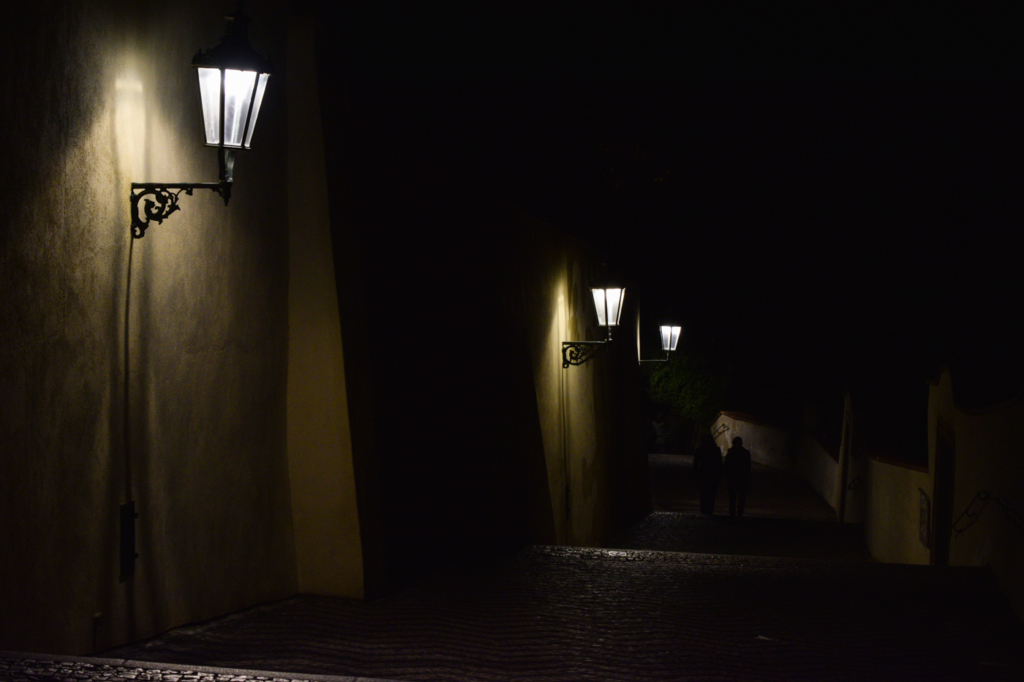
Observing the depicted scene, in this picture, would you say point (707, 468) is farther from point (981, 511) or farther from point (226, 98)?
point (226, 98)

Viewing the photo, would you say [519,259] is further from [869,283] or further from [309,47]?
[869,283]

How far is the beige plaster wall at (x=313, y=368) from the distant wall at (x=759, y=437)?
80.3ft

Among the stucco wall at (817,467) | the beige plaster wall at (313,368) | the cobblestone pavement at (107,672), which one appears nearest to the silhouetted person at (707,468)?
the stucco wall at (817,467)

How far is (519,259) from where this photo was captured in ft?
39.0

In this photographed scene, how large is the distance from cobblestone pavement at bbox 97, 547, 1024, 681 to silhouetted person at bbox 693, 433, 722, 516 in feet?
26.8

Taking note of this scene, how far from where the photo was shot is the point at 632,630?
20.1ft

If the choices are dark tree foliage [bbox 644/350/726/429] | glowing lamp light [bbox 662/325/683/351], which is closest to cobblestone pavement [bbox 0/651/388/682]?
glowing lamp light [bbox 662/325/683/351]

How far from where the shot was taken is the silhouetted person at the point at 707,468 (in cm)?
1673

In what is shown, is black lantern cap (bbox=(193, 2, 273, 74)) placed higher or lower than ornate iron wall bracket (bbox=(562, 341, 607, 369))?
higher

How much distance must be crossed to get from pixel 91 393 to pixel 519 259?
7.41 meters

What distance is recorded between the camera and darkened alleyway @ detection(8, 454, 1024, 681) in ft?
17.0

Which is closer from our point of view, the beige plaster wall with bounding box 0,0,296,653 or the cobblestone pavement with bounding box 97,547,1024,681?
the beige plaster wall with bounding box 0,0,296,653

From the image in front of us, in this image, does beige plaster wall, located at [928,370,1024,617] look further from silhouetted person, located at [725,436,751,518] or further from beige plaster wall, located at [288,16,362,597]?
silhouetted person, located at [725,436,751,518]

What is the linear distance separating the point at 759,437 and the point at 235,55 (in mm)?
29633
